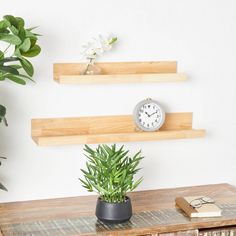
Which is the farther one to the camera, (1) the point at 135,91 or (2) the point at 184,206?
(1) the point at 135,91

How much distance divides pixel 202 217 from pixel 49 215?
0.70 metres

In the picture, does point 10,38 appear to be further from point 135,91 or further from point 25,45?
point 135,91

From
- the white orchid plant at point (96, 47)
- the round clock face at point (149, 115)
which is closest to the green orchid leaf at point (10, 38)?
the white orchid plant at point (96, 47)

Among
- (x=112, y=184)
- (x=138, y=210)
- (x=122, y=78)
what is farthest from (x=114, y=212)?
(x=122, y=78)

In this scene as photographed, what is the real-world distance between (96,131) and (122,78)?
0.32 metres

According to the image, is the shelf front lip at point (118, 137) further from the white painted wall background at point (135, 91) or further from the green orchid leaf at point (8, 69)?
the green orchid leaf at point (8, 69)

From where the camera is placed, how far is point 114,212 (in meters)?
2.51

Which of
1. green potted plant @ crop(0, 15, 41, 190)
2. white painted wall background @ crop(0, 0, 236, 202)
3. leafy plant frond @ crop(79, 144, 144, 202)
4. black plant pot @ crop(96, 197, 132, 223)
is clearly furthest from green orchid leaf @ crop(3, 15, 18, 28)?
black plant pot @ crop(96, 197, 132, 223)

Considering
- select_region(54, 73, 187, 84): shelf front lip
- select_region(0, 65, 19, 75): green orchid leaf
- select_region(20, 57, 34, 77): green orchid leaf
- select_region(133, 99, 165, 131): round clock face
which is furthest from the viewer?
select_region(133, 99, 165, 131): round clock face

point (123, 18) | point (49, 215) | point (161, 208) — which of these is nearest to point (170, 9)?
point (123, 18)

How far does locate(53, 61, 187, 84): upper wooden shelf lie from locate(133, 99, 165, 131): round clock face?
5.2 inches

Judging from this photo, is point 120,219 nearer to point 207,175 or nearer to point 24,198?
point 24,198

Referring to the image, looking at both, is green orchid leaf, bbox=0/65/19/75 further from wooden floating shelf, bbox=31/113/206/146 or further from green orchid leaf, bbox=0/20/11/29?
wooden floating shelf, bbox=31/113/206/146

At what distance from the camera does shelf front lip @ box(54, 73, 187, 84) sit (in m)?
2.72
